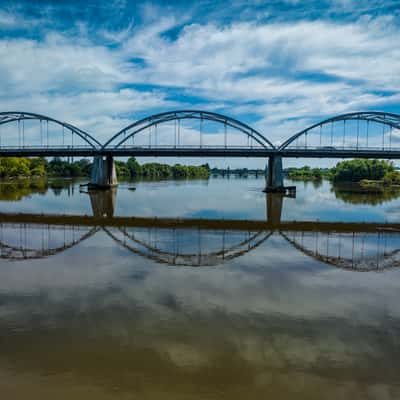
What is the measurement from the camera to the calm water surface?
5492mm

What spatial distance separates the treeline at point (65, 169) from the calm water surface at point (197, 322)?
85736mm

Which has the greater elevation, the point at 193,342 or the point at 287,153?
the point at 287,153

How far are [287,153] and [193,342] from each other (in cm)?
5440

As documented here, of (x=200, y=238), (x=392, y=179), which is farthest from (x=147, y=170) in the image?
(x=200, y=238)

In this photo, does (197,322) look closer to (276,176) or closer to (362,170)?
(276,176)

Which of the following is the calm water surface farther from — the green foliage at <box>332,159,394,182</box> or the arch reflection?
the green foliage at <box>332,159,394,182</box>

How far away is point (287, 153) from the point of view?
5762 cm

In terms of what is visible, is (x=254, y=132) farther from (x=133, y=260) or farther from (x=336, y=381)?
(x=336, y=381)

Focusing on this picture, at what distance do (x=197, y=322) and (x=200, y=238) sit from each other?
1090 centimetres

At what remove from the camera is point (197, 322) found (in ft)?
25.3

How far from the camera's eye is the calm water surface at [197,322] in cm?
549

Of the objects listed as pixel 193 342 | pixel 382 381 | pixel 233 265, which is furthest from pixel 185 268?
pixel 382 381

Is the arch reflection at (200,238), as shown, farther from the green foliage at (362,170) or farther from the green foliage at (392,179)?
the green foliage at (362,170)

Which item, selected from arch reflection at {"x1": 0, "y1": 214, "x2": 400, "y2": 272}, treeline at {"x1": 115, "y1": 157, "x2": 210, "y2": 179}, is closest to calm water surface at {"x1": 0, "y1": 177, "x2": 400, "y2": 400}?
arch reflection at {"x1": 0, "y1": 214, "x2": 400, "y2": 272}
